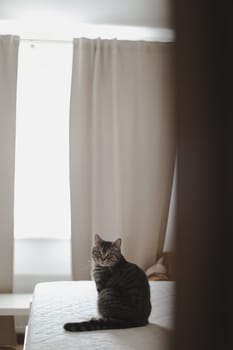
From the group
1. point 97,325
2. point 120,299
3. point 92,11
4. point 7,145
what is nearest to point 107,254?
point 120,299

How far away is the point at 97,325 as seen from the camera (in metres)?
1.94

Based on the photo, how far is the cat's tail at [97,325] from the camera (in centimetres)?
192

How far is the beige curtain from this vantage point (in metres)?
3.36

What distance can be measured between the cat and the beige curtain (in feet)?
3.52

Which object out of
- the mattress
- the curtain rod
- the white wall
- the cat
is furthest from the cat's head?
the curtain rod

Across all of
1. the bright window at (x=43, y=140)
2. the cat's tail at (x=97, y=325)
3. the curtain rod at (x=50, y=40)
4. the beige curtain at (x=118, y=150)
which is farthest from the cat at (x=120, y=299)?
the curtain rod at (x=50, y=40)

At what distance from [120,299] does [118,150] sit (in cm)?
156

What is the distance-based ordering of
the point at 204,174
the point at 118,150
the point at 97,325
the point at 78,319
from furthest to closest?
the point at 118,150
the point at 78,319
the point at 97,325
the point at 204,174

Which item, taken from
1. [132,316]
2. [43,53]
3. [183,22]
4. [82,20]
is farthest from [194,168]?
[43,53]

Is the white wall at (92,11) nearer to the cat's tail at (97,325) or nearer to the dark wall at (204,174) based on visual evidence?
the cat's tail at (97,325)

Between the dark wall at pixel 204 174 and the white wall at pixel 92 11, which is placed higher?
the white wall at pixel 92 11

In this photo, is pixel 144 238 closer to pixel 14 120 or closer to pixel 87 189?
pixel 87 189

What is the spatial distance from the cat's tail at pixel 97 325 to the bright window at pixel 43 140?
5.02ft

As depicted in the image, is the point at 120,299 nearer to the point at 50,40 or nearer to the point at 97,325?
the point at 97,325
